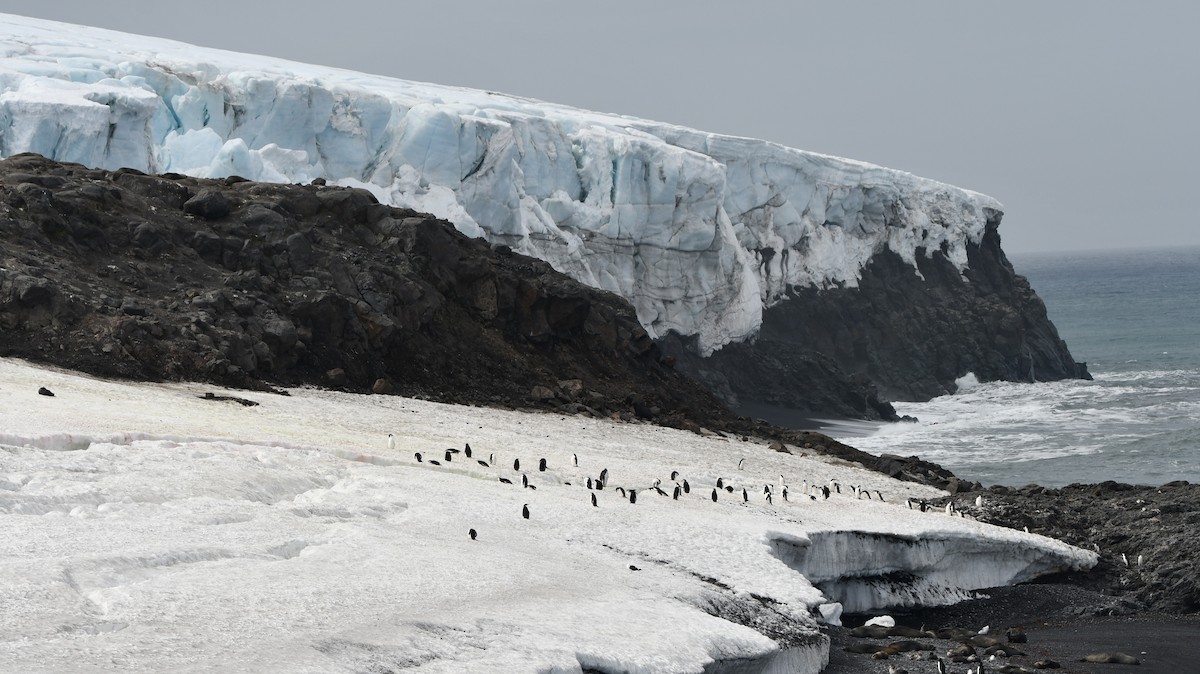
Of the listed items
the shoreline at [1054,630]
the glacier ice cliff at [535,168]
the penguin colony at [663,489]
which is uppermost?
the glacier ice cliff at [535,168]

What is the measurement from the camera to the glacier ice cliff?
157ft

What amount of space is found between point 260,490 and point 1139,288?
610ft

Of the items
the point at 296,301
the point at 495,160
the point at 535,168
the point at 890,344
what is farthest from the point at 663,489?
the point at 890,344

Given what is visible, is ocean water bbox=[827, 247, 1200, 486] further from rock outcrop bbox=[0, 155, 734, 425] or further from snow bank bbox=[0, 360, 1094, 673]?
snow bank bbox=[0, 360, 1094, 673]

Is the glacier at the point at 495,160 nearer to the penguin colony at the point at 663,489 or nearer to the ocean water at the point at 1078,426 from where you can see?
the ocean water at the point at 1078,426

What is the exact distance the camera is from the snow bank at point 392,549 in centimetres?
1491

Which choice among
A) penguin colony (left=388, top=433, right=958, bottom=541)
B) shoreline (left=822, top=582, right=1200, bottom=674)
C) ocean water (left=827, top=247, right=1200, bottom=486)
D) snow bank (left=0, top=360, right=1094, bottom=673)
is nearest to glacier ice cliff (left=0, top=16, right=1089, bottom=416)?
ocean water (left=827, top=247, right=1200, bottom=486)

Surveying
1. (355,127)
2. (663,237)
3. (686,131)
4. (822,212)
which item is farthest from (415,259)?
(822,212)

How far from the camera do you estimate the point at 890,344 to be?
7975 cm

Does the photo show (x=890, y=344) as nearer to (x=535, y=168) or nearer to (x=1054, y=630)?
(x=535, y=168)

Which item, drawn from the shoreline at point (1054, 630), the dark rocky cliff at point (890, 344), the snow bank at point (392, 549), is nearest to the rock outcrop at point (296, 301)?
the snow bank at point (392, 549)

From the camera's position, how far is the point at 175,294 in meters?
35.3

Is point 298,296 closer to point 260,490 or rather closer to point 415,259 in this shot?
point 415,259

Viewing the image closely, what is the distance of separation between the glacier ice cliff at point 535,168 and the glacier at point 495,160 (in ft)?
0.26
